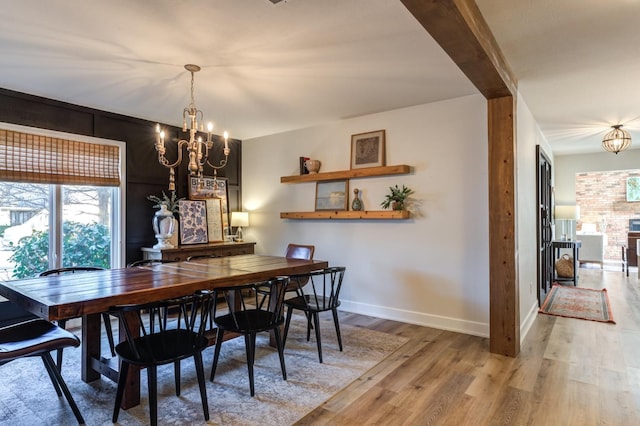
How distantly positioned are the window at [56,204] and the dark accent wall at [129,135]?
4.4 inches

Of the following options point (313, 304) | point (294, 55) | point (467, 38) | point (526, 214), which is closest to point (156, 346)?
point (313, 304)

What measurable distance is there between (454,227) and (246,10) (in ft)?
9.33

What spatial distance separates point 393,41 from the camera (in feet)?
8.44

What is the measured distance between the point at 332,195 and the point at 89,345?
3.07 metres

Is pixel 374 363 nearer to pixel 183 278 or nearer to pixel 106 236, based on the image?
pixel 183 278

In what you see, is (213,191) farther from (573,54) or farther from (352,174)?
(573,54)

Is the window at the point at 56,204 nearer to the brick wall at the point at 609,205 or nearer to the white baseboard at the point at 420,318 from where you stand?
the white baseboard at the point at 420,318

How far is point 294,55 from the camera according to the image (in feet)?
9.17

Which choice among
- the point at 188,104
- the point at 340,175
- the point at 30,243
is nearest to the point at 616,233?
the point at 340,175

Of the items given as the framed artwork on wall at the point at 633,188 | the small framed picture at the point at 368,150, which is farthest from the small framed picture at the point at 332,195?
the framed artwork on wall at the point at 633,188

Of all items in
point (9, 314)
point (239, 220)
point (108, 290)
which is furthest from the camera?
point (239, 220)

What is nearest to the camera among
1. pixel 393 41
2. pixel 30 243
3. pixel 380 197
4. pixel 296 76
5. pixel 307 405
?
pixel 307 405

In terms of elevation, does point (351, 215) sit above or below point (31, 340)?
above

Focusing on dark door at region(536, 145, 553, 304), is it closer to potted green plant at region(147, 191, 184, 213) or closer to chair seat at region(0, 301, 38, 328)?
potted green plant at region(147, 191, 184, 213)
